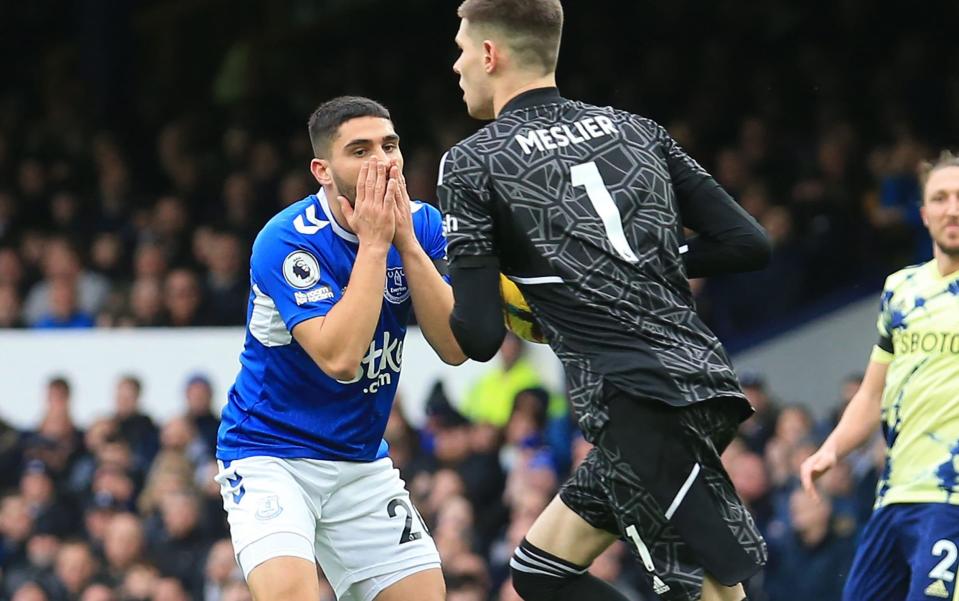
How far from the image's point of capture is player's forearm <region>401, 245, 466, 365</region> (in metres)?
5.42

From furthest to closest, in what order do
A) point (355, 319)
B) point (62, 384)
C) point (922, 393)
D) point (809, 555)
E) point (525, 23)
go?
point (62, 384)
point (809, 555)
point (922, 393)
point (355, 319)
point (525, 23)

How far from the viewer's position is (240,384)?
231 inches

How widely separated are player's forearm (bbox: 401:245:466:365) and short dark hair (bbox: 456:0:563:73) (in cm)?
78

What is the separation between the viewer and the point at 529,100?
5.04 m

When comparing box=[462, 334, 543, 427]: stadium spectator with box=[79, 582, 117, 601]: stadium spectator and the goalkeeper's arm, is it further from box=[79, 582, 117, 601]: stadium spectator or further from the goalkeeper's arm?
the goalkeeper's arm

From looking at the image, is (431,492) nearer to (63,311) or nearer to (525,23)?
(63,311)

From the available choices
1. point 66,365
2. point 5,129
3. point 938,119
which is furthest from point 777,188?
point 5,129

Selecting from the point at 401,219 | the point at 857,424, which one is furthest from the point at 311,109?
the point at 401,219

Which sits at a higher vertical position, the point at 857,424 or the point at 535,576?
the point at 857,424

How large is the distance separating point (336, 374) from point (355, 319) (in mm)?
191

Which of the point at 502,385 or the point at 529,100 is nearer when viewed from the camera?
the point at 529,100

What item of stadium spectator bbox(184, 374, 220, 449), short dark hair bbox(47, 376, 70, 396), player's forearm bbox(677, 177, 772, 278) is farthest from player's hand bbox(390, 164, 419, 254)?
short dark hair bbox(47, 376, 70, 396)

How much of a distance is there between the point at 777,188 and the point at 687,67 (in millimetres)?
2090

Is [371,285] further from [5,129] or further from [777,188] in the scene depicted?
[5,129]
